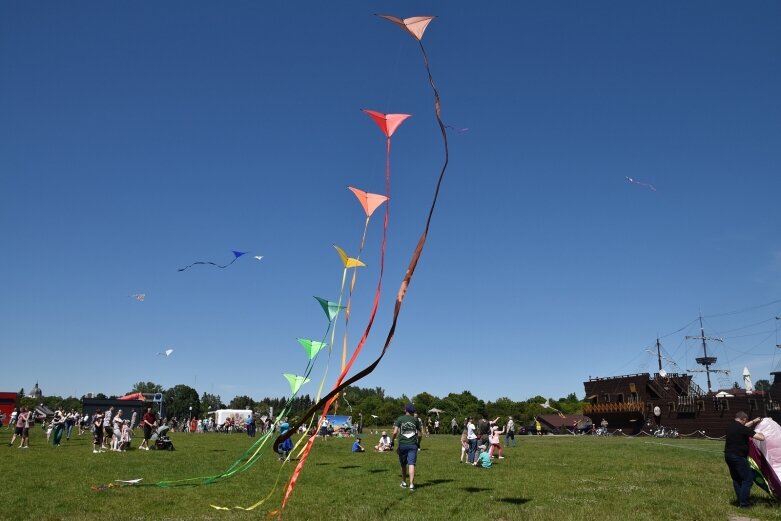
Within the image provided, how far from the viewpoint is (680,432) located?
5178 cm

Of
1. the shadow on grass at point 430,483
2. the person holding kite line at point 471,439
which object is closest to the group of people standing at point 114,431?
the person holding kite line at point 471,439

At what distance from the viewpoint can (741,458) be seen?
389 inches

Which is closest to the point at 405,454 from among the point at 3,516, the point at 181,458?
the point at 3,516

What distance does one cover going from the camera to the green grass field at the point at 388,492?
9.27 m

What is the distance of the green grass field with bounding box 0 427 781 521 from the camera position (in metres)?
9.27

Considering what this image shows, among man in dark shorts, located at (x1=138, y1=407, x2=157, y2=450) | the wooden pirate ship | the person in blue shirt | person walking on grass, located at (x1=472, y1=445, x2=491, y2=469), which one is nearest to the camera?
person walking on grass, located at (x1=472, y1=445, x2=491, y2=469)

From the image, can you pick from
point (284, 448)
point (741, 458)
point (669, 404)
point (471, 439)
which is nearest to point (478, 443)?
point (471, 439)

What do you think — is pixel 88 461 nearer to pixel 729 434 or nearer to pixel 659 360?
pixel 729 434

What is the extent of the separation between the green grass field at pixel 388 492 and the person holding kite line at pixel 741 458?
1.03 feet

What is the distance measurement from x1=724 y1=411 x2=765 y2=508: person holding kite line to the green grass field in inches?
12.3

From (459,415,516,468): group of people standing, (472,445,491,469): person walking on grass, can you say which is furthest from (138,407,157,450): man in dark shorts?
(472,445,491,469): person walking on grass

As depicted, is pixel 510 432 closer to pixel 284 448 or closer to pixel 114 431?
pixel 284 448

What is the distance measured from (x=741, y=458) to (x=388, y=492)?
268 inches

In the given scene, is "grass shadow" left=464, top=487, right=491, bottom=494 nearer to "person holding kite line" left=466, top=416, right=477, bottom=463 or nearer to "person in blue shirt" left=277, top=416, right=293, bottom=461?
"person holding kite line" left=466, top=416, right=477, bottom=463
